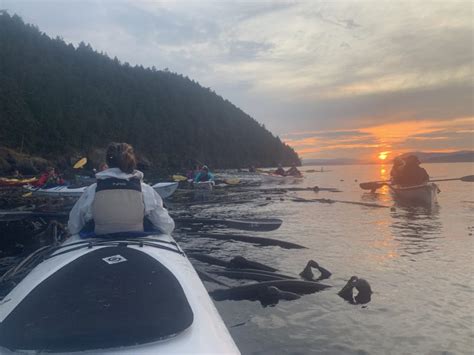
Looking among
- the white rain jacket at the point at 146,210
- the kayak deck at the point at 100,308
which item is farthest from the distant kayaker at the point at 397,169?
the kayak deck at the point at 100,308

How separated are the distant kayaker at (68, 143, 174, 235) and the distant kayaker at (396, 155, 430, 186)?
20.8m

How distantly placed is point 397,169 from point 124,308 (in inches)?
958

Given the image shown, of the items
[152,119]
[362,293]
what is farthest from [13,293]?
[152,119]

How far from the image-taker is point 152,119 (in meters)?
113

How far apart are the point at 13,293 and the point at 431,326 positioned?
18.8 feet

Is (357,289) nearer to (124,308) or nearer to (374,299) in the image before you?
(374,299)

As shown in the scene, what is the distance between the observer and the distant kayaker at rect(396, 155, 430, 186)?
23.0 meters

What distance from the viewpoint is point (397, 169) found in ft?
82.3

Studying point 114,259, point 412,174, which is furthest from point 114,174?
point 412,174

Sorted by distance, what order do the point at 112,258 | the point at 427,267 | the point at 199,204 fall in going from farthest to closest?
the point at 199,204 → the point at 427,267 → the point at 112,258

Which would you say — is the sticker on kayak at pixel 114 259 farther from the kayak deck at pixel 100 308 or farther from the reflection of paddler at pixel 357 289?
the reflection of paddler at pixel 357 289

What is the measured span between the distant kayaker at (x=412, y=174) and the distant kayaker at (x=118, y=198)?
20.8 m

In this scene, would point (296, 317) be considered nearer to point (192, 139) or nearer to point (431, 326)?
point (431, 326)

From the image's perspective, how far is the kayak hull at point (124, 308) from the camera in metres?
2.85
